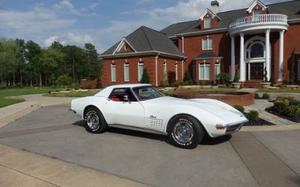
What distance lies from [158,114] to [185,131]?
2.59 feet

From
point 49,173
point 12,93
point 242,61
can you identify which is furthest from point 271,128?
point 12,93

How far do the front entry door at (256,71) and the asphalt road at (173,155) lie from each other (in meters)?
26.6

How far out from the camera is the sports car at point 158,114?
257 inches

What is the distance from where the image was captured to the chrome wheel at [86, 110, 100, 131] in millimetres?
8539

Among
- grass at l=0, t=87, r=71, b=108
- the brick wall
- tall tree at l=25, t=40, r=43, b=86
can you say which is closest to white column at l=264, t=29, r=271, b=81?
the brick wall

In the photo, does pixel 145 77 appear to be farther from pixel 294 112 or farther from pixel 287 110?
pixel 294 112

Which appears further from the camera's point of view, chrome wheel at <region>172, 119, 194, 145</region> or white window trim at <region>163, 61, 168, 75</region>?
white window trim at <region>163, 61, 168, 75</region>

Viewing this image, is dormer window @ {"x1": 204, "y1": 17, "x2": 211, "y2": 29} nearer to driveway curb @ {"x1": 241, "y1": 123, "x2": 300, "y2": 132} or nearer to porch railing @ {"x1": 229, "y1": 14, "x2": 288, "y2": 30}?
porch railing @ {"x1": 229, "y1": 14, "x2": 288, "y2": 30}

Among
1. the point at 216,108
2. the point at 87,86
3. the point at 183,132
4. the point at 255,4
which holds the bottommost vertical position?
the point at 183,132

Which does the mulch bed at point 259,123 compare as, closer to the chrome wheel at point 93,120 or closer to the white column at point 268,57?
the chrome wheel at point 93,120

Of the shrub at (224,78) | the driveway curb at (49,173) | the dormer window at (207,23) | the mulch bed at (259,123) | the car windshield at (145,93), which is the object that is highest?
the dormer window at (207,23)

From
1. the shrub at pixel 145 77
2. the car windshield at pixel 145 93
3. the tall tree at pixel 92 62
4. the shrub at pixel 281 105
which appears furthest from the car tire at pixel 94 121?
the tall tree at pixel 92 62

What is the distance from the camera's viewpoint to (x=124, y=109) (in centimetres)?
790

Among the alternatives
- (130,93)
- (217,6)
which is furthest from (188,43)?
(130,93)
